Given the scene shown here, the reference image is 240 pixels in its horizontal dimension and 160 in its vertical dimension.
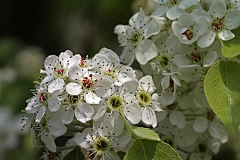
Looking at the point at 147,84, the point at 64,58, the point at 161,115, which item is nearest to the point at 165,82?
the point at 147,84

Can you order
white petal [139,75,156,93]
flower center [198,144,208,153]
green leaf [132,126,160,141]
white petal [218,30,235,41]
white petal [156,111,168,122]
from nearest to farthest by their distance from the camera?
green leaf [132,126,160,141], white petal [218,30,235,41], white petal [139,75,156,93], white petal [156,111,168,122], flower center [198,144,208,153]

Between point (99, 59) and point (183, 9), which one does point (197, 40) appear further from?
point (99, 59)

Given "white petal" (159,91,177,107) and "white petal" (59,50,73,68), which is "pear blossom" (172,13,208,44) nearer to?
"white petal" (159,91,177,107)

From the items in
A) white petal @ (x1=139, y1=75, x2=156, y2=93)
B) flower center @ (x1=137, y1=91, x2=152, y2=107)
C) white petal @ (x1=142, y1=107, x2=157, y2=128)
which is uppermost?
white petal @ (x1=139, y1=75, x2=156, y2=93)

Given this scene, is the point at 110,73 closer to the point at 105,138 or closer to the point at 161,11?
the point at 105,138

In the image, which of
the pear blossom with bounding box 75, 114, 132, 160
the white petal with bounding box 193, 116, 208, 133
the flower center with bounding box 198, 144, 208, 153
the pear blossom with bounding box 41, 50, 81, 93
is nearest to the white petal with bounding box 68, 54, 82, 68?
the pear blossom with bounding box 41, 50, 81, 93

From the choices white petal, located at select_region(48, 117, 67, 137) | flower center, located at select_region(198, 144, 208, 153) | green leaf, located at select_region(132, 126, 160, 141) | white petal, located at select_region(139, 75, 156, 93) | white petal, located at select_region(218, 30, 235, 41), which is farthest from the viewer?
flower center, located at select_region(198, 144, 208, 153)
